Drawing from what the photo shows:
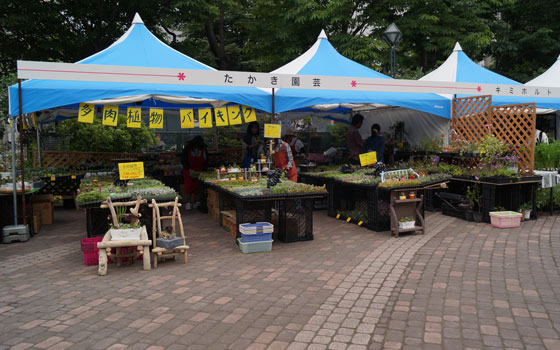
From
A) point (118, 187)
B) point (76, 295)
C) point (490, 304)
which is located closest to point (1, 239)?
point (118, 187)

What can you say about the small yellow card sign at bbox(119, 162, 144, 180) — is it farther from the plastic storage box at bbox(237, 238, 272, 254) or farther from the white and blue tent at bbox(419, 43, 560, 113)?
the white and blue tent at bbox(419, 43, 560, 113)

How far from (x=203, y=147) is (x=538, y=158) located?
7.86 metres

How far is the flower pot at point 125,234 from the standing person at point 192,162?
4685 mm

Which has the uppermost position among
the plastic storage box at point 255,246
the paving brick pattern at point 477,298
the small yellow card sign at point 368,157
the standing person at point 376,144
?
the standing person at point 376,144

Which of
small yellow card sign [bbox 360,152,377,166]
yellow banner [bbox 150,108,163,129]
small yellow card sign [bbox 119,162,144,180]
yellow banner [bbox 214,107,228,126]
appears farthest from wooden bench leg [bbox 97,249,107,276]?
small yellow card sign [bbox 360,152,377,166]

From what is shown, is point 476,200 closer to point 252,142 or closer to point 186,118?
point 252,142

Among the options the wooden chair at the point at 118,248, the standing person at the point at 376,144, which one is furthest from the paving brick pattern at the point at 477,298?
the standing person at the point at 376,144

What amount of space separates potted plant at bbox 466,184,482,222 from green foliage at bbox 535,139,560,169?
2311 millimetres

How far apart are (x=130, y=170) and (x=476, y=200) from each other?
667 centimetres

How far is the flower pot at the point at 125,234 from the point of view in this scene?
6.15 m

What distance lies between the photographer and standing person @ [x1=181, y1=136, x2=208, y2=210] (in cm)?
1103

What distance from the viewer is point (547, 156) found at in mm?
10477

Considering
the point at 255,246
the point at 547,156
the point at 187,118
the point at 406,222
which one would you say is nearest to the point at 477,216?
the point at 406,222

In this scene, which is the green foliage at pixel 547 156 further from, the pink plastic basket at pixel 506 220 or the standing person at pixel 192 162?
the standing person at pixel 192 162
